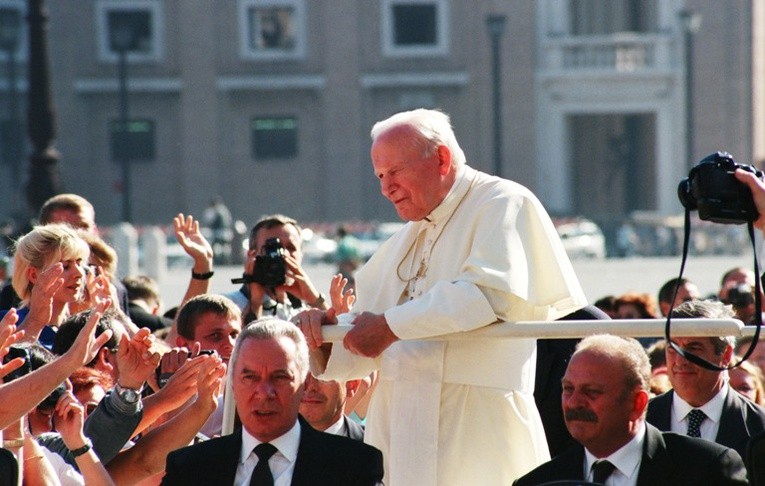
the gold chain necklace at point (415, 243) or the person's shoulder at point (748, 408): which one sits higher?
the gold chain necklace at point (415, 243)

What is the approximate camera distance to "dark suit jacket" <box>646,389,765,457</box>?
20.5ft

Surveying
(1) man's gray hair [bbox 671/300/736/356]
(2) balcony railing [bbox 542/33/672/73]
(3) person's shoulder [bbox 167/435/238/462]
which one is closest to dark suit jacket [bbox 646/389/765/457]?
(1) man's gray hair [bbox 671/300/736/356]

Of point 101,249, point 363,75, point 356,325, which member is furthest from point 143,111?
point 356,325

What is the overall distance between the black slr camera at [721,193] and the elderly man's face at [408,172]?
1053 millimetres

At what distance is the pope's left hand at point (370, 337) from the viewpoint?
5.15m

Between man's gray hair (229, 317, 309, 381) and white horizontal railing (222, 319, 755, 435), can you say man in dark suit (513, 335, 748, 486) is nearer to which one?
white horizontal railing (222, 319, 755, 435)

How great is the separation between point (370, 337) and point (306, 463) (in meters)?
0.47

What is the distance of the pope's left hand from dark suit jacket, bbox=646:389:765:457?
1.71 meters

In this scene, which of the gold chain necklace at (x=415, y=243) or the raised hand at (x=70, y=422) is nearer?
the raised hand at (x=70, y=422)

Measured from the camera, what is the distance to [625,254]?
39.8m

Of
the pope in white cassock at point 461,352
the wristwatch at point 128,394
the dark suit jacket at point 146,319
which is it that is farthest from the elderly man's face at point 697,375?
the dark suit jacket at point 146,319

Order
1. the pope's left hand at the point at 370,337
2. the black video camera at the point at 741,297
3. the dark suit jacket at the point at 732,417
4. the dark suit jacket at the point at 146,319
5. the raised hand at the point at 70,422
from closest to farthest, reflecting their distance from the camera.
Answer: the raised hand at the point at 70,422 < the pope's left hand at the point at 370,337 < the dark suit jacket at the point at 732,417 < the dark suit jacket at the point at 146,319 < the black video camera at the point at 741,297

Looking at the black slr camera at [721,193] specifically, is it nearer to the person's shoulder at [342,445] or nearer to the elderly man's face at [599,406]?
the elderly man's face at [599,406]

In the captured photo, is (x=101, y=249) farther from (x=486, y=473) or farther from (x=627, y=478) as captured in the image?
(x=627, y=478)
